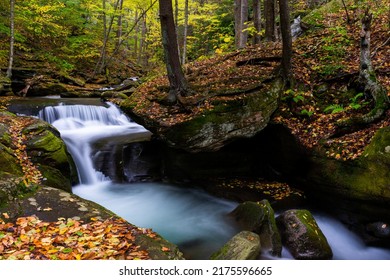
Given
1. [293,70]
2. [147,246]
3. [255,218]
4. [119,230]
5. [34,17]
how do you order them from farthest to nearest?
[34,17] < [293,70] < [255,218] < [119,230] < [147,246]

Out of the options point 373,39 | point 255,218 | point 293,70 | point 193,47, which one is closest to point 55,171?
point 255,218

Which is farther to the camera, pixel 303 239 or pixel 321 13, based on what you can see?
pixel 321 13

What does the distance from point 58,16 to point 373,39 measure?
18.6 m

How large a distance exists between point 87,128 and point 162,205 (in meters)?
6.19

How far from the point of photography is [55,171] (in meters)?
7.79

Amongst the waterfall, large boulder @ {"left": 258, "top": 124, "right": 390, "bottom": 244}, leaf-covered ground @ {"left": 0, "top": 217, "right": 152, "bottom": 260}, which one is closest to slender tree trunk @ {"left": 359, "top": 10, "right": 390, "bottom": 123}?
large boulder @ {"left": 258, "top": 124, "right": 390, "bottom": 244}

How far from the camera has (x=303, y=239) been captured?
6168 millimetres

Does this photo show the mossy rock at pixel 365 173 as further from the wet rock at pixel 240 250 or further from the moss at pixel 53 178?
the moss at pixel 53 178

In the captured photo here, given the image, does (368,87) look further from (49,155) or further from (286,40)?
(49,155)

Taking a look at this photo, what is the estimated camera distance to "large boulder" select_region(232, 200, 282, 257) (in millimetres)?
6066

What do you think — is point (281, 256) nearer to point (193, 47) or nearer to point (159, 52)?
point (193, 47)

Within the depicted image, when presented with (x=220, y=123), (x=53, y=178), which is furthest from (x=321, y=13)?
(x=53, y=178)

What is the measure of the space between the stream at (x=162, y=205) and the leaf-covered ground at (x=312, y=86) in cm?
212

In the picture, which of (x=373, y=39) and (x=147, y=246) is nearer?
(x=147, y=246)
